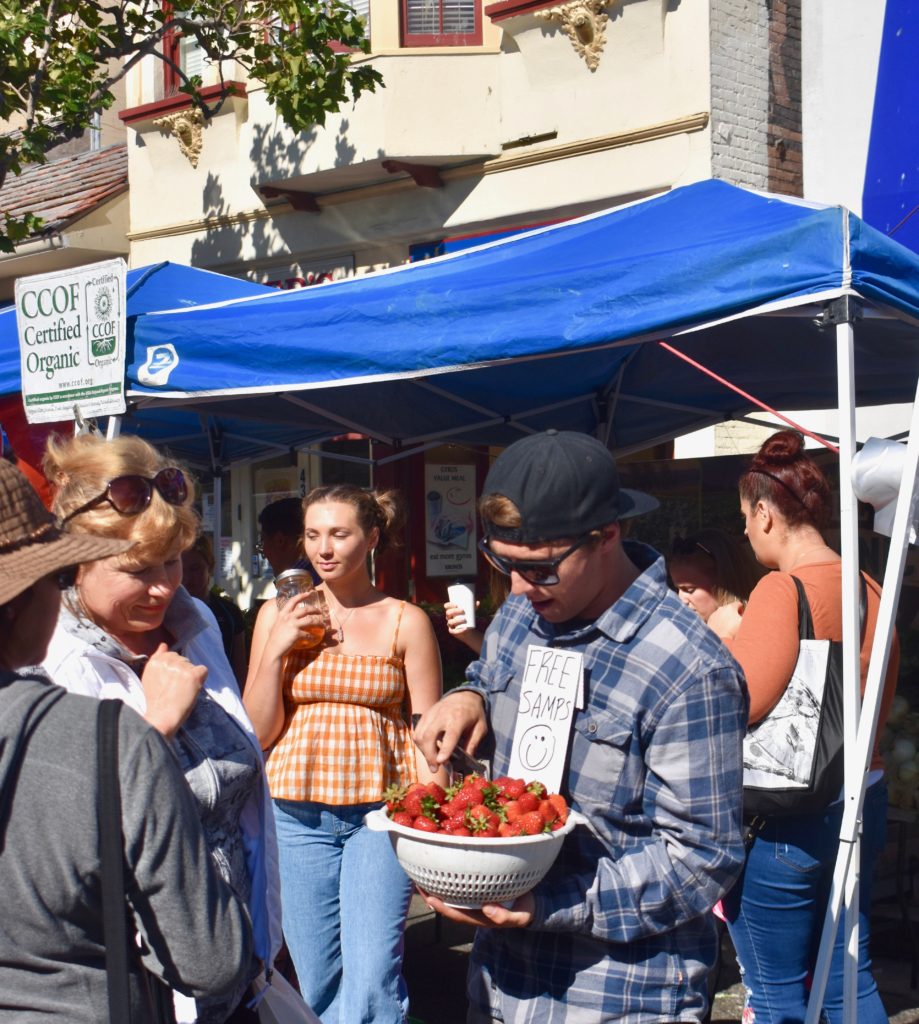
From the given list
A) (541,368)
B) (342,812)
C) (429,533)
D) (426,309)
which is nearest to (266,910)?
(342,812)

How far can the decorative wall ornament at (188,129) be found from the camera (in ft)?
39.1

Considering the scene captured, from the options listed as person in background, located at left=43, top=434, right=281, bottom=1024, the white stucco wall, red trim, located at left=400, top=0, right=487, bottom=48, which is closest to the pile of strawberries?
person in background, located at left=43, top=434, right=281, bottom=1024

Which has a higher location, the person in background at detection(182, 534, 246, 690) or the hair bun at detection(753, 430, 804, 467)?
the hair bun at detection(753, 430, 804, 467)

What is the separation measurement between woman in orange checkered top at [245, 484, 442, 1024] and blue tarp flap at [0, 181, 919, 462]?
85 centimetres

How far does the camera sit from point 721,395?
6273 millimetres

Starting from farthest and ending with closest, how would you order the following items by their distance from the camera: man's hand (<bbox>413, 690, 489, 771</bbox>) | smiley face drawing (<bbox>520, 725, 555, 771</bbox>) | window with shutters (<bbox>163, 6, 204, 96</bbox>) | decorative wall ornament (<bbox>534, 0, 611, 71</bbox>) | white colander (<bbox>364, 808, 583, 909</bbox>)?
window with shutters (<bbox>163, 6, 204, 96</bbox>), decorative wall ornament (<bbox>534, 0, 611, 71</bbox>), man's hand (<bbox>413, 690, 489, 771</bbox>), smiley face drawing (<bbox>520, 725, 555, 771</bbox>), white colander (<bbox>364, 808, 583, 909</bbox>)

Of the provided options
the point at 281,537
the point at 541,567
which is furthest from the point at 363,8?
the point at 541,567

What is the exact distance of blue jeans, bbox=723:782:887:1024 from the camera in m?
3.48

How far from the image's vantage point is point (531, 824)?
2.21 meters

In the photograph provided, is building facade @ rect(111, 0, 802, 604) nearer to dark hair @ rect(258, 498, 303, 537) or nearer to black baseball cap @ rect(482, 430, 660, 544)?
dark hair @ rect(258, 498, 303, 537)

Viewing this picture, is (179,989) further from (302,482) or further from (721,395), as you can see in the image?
(302,482)

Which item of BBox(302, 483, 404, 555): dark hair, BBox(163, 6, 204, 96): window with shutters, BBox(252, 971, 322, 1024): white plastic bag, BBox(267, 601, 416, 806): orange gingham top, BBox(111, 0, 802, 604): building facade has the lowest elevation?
BBox(252, 971, 322, 1024): white plastic bag

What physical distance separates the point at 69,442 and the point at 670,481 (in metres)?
4.55

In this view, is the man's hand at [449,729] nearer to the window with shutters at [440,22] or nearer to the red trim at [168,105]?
→ the window with shutters at [440,22]
